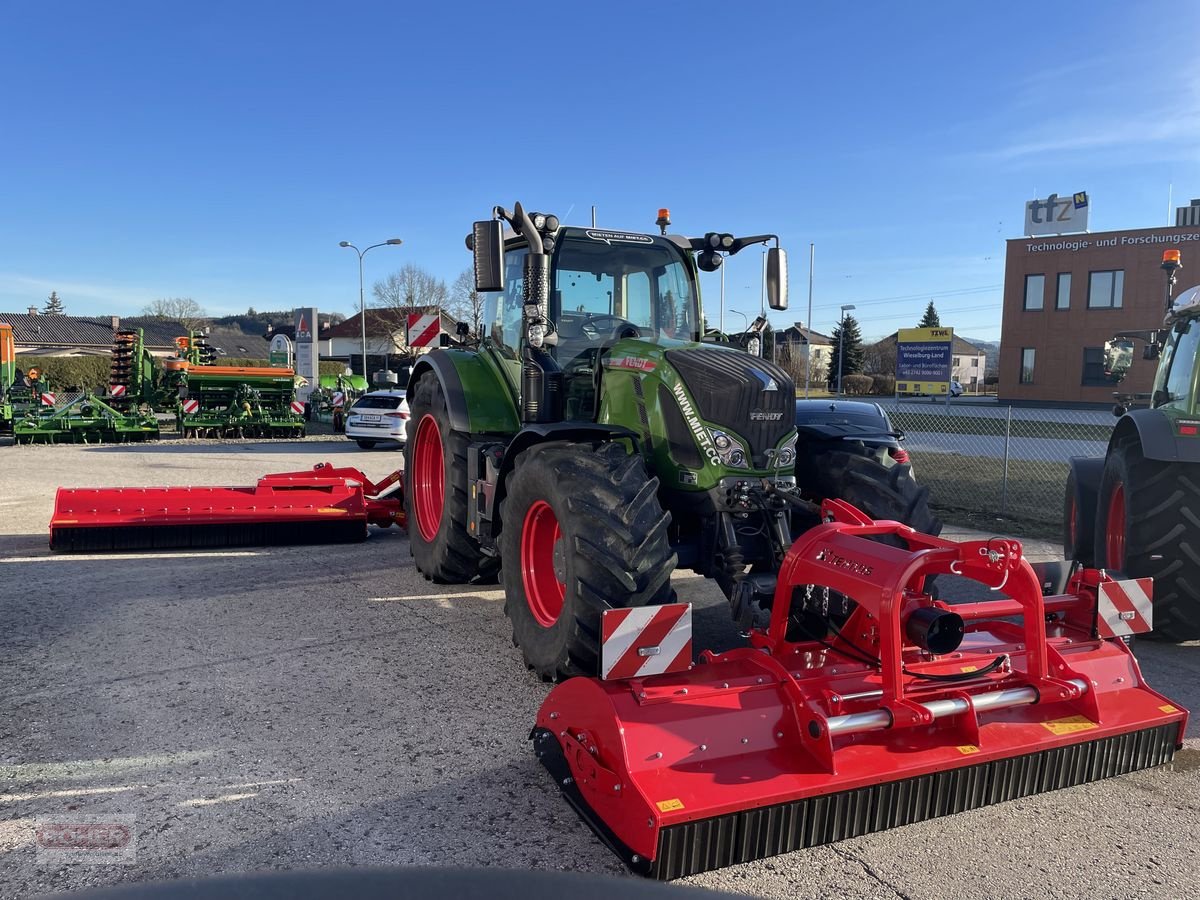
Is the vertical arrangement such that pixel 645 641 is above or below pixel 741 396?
below

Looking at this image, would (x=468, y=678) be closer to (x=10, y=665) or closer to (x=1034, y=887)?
(x=10, y=665)

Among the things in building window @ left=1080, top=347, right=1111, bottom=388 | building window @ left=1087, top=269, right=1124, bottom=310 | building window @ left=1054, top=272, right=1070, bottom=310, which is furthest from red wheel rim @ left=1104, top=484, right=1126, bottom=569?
building window @ left=1054, top=272, right=1070, bottom=310

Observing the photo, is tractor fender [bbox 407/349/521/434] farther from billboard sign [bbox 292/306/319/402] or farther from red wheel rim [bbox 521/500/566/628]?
billboard sign [bbox 292/306/319/402]

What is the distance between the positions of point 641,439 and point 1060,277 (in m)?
38.3

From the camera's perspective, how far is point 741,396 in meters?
4.58

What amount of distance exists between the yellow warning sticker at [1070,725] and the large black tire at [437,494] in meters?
3.86

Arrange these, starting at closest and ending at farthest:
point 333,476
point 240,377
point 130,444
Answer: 1. point 333,476
2. point 130,444
3. point 240,377

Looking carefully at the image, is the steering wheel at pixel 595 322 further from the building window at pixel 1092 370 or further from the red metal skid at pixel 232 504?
the building window at pixel 1092 370

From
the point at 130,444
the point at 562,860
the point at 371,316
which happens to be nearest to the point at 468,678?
the point at 562,860

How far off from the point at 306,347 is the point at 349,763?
77.4 ft

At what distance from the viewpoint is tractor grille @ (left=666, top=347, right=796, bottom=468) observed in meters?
4.57

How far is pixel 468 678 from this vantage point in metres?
4.72

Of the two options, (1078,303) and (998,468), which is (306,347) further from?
(1078,303)

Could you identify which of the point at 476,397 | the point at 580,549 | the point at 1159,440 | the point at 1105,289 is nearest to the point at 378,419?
the point at 476,397
